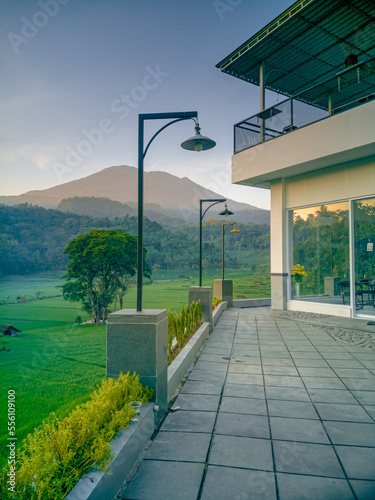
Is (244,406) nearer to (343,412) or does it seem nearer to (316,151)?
(343,412)

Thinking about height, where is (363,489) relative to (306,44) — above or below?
below

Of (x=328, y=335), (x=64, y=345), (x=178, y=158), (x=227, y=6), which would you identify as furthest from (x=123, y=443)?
(x=178, y=158)

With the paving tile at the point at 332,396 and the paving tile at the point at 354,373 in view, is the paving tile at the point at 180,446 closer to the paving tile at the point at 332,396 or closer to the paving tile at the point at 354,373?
the paving tile at the point at 332,396

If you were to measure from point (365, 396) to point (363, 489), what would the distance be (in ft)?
6.19

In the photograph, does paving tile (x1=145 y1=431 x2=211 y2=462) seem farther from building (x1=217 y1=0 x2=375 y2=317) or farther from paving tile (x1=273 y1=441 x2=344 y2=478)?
building (x1=217 y1=0 x2=375 y2=317)

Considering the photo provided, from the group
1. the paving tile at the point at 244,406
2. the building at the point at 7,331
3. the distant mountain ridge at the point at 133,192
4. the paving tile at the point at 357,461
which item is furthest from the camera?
the distant mountain ridge at the point at 133,192

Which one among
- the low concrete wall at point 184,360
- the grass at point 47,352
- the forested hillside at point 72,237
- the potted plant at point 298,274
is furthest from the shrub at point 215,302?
the low concrete wall at point 184,360

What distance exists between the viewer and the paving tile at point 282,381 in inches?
163

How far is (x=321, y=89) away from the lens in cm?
1062

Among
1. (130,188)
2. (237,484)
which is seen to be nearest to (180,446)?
(237,484)

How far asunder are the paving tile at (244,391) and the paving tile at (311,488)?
1.55 metres

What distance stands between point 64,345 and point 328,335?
28.7ft

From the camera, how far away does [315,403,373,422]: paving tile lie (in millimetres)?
3180

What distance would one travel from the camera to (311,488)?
2121 mm
